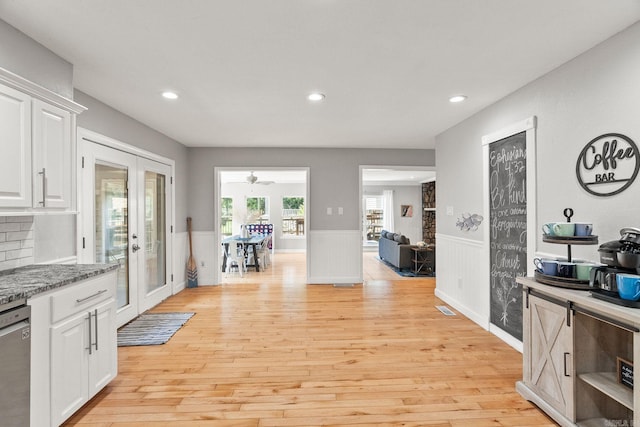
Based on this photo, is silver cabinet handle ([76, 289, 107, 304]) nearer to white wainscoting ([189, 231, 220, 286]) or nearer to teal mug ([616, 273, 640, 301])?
teal mug ([616, 273, 640, 301])

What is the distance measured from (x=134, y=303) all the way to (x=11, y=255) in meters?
Result: 1.91

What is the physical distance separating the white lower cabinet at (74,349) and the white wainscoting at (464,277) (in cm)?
354

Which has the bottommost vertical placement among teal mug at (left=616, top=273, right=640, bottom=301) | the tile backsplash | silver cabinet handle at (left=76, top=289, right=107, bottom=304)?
silver cabinet handle at (left=76, top=289, right=107, bottom=304)

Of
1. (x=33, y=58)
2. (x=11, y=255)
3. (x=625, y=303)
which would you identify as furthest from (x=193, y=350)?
(x=625, y=303)

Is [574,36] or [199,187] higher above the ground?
[574,36]

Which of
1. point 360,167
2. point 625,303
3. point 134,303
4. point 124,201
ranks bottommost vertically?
point 134,303

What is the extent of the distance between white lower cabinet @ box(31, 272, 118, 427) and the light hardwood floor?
22 centimetres

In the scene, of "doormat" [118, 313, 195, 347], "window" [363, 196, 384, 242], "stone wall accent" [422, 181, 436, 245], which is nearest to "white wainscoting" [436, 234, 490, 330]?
"doormat" [118, 313, 195, 347]

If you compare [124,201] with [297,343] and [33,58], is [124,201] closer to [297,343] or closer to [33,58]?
[33,58]

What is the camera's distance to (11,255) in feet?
6.72

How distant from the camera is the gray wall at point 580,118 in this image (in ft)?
6.33

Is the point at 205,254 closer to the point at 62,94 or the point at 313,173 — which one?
the point at 313,173

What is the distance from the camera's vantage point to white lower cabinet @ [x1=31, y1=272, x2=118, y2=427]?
1.65m

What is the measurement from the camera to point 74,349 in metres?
1.86
